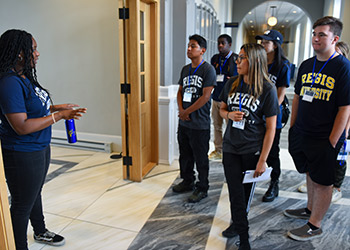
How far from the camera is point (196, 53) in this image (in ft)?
8.72

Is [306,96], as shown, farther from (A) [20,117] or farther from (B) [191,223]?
(A) [20,117]

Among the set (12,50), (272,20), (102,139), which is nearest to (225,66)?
(102,139)

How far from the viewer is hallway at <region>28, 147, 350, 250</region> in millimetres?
2186

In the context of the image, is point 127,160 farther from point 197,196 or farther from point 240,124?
point 240,124

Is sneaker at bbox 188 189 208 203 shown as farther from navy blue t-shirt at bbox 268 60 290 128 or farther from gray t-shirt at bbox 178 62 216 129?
navy blue t-shirt at bbox 268 60 290 128

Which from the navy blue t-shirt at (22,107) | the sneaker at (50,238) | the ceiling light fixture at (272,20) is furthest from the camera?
the ceiling light fixture at (272,20)

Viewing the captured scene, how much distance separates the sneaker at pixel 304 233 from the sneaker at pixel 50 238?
5.85ft

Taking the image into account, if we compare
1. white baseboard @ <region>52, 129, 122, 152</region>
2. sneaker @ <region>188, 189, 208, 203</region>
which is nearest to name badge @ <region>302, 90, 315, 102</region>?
sneaker @ <region>188, 189, 208, 203</region>

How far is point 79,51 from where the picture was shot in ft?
13.6

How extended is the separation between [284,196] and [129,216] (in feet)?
5.26

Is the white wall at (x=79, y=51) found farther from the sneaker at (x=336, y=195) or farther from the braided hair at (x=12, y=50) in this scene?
the sneaker at (x=336, y=195)

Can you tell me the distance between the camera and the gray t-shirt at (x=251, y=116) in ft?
6.07

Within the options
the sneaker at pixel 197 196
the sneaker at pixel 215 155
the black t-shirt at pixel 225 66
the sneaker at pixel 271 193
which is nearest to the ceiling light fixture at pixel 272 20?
the black t-shirt at pixel 225 66

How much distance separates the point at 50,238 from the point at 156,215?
2.89 feet
